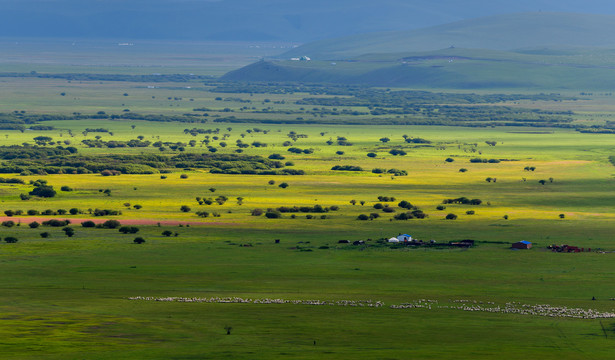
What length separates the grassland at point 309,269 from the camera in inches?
1507

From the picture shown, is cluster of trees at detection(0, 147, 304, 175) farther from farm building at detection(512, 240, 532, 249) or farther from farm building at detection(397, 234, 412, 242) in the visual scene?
farm building at detection(512, 240, 532, 249)

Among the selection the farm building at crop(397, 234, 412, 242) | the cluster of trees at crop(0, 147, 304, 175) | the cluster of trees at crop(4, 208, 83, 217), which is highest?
the farm building at crop(397, 234, 412, 242)

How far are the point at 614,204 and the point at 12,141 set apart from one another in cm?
7958

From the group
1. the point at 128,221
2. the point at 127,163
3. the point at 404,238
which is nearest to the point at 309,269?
the point at 404,238

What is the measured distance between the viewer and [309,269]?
5362cm

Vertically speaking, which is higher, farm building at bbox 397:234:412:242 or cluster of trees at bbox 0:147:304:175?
farm building at bbox 397:234:412:242

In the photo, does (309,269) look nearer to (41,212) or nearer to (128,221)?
(128,221)

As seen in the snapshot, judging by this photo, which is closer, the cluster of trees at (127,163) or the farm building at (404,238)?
the farm building at (404,238)

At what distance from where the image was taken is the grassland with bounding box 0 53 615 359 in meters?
38.3

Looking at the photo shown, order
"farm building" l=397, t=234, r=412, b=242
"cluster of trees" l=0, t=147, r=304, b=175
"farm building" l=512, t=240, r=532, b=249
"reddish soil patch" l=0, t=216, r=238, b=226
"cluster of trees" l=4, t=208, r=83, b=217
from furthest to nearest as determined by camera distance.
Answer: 1. "cluster of trees" l=0, t=147, r=304, b=175
2. "cluster of trees" l=4, t=208, r=83, b=217
3. "reddish soil patch" l=0, t=216, r=238, b=226
4. "farm building" l=397, t=234, r=412, b=242
5. "farm building" l=512, t=240, r=532, b=249

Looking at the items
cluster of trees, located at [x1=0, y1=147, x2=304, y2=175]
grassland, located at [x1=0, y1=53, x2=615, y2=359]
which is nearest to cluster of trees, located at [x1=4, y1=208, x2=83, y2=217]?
grassland, located at [x1=0, y1=53, x2=615, y2=359]

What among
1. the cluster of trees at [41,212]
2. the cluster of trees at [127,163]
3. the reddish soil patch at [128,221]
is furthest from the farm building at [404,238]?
the cluster of trees at [127,163]

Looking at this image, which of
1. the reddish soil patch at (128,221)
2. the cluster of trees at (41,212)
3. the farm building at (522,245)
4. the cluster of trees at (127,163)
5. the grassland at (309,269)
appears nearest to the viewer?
the grassland at (309,269)

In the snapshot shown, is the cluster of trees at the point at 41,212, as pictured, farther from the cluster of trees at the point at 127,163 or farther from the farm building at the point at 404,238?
the cluster of trees at the point at 127,163
